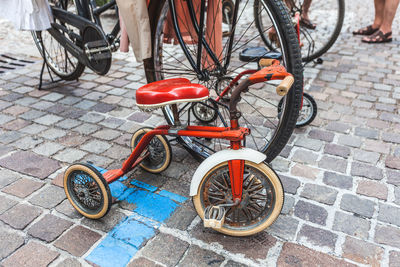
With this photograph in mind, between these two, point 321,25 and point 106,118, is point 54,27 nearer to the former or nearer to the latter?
point 106,118

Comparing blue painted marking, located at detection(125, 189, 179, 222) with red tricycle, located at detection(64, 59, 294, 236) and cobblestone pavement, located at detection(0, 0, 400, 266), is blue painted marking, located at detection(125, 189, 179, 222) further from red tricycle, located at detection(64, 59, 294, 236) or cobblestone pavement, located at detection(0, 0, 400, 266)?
red tricycle, located at detection(64, 59, 294, 236)

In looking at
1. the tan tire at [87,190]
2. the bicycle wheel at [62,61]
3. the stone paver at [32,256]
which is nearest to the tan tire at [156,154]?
the tan tire at [87,190]

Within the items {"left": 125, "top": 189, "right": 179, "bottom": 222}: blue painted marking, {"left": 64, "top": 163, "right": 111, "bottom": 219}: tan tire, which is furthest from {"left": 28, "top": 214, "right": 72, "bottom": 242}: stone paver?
{"left": 125, "top": 189, "right": 179, "bottom": 222}: blue painted marking

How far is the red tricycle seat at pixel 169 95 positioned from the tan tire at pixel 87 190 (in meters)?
0.53

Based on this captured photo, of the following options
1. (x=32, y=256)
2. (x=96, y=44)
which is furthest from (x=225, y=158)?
(x=96, y=44)

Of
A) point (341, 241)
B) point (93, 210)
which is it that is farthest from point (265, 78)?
point (93, 210)

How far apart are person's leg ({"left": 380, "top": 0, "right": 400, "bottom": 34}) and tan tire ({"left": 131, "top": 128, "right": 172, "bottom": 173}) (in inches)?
166

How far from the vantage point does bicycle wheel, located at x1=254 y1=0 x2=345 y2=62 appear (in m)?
4.00

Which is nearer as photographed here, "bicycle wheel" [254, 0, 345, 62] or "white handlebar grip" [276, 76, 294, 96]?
"white handlebar grip" [276, 76, 294, 96]

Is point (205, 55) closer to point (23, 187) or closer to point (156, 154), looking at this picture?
point (156, 154)

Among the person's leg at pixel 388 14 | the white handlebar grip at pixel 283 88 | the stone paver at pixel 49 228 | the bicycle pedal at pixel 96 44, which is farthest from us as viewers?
the person's leg at pixel 388 14

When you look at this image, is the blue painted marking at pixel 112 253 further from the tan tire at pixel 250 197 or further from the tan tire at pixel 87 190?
the tan tire at pixel 250 197

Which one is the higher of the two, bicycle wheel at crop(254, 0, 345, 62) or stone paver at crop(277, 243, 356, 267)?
bicycle wheel at crop(254, 0, 345, 62)

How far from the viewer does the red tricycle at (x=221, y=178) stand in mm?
1808
